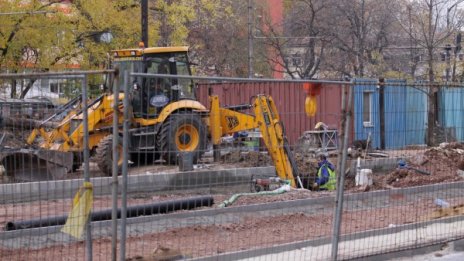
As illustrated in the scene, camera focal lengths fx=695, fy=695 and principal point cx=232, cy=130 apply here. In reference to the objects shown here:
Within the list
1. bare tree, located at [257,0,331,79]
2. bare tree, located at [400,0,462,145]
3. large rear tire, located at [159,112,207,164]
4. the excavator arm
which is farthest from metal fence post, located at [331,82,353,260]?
bare tree, located at [257,0,331,79]

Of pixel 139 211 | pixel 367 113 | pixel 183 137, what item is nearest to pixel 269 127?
pixel 183 137

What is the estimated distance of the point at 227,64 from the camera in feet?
170

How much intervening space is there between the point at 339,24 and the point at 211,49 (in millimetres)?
12285

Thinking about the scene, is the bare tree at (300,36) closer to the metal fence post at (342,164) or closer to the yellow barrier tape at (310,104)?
the yellow barrier tape at (310,104)

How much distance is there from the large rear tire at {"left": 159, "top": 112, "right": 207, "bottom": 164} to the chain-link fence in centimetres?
5

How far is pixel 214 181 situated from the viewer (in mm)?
9648

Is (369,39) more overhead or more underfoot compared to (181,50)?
more overhead

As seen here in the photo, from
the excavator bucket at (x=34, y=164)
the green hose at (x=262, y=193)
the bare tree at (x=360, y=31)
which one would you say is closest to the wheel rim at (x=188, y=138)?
the green hose at (x=262, y=193)

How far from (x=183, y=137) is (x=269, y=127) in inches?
115

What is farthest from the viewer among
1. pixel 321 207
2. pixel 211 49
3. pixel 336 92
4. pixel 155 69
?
pixel 211 49

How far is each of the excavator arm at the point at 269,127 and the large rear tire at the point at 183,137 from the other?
41 centimetres

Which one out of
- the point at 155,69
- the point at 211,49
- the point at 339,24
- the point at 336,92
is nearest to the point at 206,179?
the point at 155,69

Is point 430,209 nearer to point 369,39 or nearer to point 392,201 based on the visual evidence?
point 392,201

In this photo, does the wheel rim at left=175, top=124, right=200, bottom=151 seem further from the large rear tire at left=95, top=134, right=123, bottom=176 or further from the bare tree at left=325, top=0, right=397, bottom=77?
the bare tree at left=325, top=0, right=397, bottom=77
